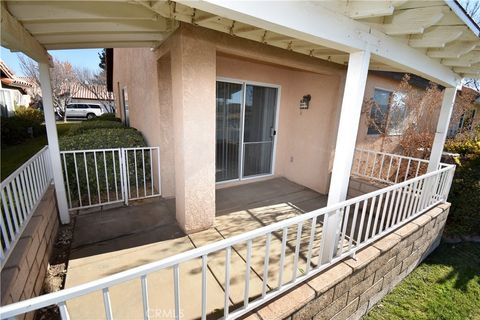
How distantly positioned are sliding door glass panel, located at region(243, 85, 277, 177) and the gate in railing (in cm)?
196

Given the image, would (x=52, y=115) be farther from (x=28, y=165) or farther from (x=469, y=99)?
(x=469, y=99)

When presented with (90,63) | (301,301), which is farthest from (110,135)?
(90,63)

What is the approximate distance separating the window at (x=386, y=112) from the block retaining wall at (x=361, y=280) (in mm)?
2959

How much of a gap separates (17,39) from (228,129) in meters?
3.25

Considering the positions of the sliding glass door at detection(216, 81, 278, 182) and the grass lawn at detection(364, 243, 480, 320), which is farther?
the sliding glass door at detection(216, 81, 278, 182)

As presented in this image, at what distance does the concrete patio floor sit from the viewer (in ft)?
7.02

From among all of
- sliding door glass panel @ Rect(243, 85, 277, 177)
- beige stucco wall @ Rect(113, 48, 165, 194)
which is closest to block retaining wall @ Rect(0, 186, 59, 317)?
beige stucco wall @ Rect(113, 48, 165, 194)

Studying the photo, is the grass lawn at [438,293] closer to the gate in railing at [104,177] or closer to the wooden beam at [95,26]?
the gate in railing at [104,177]

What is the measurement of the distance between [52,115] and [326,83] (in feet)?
15.3

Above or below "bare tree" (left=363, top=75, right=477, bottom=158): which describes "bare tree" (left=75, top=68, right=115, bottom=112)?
above

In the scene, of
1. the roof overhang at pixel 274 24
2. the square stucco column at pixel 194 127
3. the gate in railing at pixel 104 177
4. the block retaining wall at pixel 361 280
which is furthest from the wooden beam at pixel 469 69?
the gate in railing at pixel 104 177

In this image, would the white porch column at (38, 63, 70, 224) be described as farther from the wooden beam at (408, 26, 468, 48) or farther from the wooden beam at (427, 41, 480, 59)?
the wooden beam at (427, 41, 480, 59)

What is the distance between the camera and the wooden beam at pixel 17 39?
1.85 metres

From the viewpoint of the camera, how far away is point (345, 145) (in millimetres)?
2344
